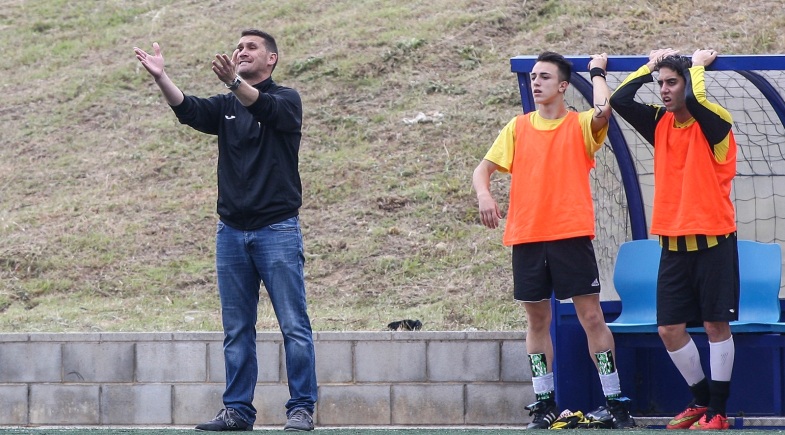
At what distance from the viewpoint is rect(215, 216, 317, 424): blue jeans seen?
5.82 metres

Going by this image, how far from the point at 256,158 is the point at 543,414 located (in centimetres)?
205

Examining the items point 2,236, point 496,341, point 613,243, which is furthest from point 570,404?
point 2,236

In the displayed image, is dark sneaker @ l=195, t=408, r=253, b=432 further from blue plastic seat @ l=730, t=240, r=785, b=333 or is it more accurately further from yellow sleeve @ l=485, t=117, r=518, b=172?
blue plastic seat @ l=730, t=240, r=785, b=333

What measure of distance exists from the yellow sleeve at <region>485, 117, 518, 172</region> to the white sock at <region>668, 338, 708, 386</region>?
4.40 feet

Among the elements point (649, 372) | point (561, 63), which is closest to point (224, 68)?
point (561, 63)

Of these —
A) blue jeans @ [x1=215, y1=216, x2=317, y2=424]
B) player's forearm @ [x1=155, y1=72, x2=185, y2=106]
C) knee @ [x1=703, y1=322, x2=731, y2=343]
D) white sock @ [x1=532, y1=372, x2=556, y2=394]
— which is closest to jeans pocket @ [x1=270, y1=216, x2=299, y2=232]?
blue jeans @ [x1=215, y1=216, x2=317, y2=424]

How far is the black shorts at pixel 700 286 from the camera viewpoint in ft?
19.1

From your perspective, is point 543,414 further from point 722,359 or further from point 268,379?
point 268,379

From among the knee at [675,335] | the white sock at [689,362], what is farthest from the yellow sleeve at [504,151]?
the white sock at [689,362]

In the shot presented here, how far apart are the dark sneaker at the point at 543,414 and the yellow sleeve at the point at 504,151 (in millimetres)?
1294

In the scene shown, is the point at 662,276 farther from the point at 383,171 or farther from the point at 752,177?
the point at 383,171

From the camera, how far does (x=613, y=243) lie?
7.48 m

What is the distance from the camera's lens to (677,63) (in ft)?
19.7

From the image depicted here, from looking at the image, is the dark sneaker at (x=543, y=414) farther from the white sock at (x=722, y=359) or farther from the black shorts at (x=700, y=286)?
the white sock at (x=722, y=359)
